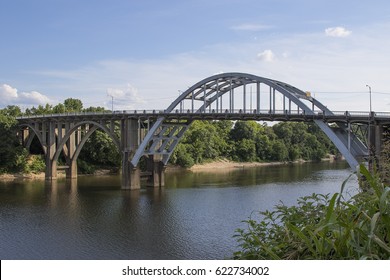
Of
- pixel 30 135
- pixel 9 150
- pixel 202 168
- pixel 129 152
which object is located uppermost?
pixel 30 135

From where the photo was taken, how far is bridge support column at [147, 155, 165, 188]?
50.2m

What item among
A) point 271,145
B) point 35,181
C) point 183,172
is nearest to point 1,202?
point 35,181

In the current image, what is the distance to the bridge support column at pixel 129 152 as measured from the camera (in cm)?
4784

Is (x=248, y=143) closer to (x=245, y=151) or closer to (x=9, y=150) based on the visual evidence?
(x=245, y=151)

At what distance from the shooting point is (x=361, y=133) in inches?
1389

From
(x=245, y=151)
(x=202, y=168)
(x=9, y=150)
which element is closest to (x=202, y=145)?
(x=202, y=168)

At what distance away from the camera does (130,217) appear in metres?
33.0

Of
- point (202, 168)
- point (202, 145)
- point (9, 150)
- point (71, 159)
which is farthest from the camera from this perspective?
point (202, 145)

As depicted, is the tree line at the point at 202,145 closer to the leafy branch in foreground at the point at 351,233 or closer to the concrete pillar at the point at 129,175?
the concrete pillar at the point at 129,175

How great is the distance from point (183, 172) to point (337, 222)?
225 ft

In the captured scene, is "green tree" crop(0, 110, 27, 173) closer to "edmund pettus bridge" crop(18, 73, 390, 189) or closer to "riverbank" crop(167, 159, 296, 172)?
"edmund pettus bridge" crop(18, 73, 390, 189)

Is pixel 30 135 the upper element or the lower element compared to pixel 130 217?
upper

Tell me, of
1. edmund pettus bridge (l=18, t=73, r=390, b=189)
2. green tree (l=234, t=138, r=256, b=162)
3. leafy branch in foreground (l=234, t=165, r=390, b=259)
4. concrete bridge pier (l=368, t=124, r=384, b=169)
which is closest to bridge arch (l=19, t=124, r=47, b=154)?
edmund pettus bridge (l=18, t=73, r=390, b=189)

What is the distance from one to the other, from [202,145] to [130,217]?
172 ft
